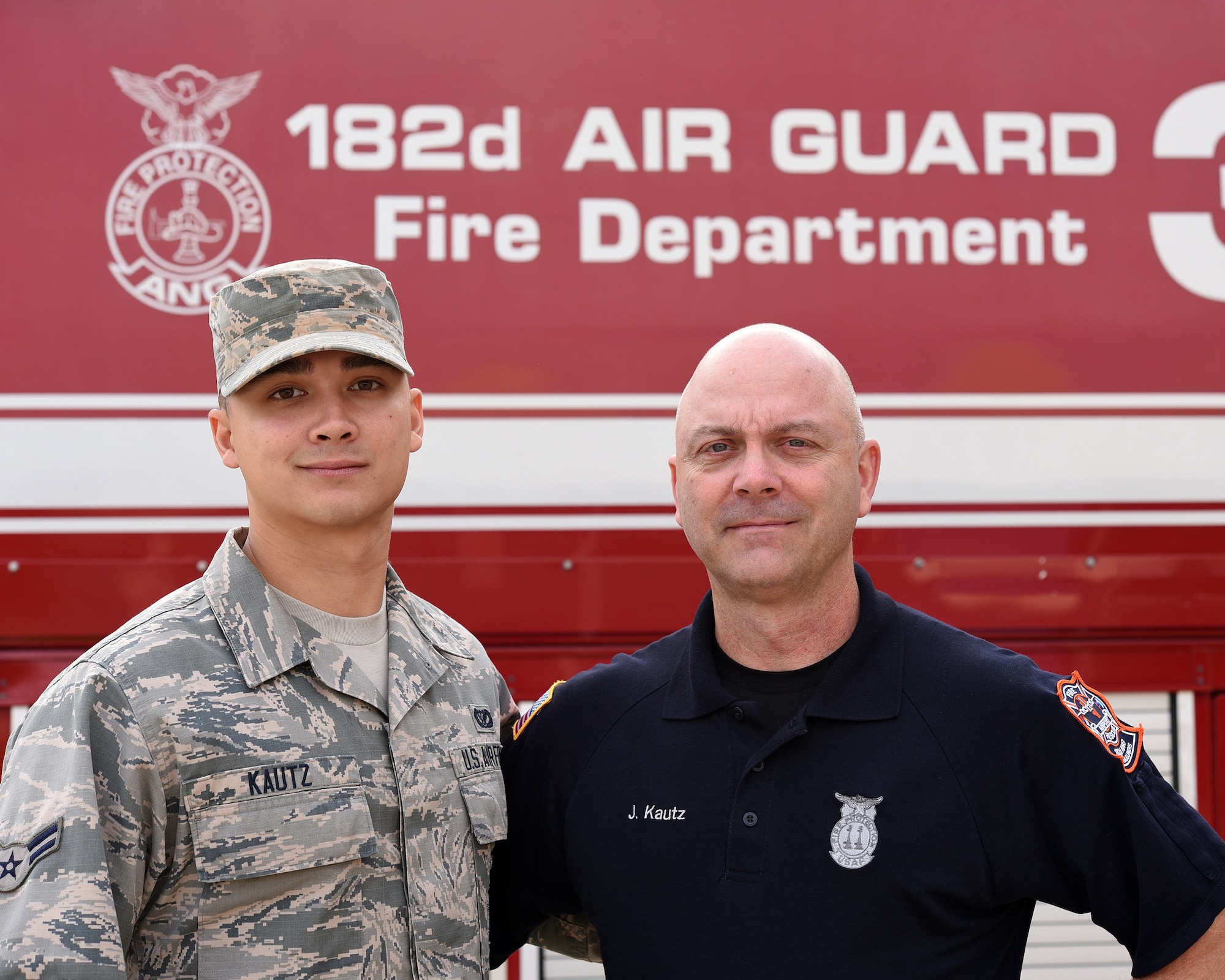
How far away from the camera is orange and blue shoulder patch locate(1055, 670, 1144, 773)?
4.38ft

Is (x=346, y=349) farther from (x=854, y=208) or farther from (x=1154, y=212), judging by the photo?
(x=1154, y=212)

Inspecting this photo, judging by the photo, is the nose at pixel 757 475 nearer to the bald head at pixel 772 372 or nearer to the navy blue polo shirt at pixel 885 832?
the bald head at pixel 772 372

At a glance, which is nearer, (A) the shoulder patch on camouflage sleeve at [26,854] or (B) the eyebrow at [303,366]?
(A) the shoulder patch on camouflage sleeve at [26,854]

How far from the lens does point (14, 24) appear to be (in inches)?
87.0

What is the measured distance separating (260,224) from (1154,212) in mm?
1932

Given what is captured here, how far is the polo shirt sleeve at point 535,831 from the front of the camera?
152 centimetres

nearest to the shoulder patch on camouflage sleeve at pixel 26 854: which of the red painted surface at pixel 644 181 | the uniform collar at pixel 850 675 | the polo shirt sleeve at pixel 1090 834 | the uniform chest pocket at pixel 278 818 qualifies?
the uniform chest pocket at pixel 278 818

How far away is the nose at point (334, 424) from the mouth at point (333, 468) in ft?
0.09

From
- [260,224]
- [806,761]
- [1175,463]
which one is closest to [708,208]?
[260,224]

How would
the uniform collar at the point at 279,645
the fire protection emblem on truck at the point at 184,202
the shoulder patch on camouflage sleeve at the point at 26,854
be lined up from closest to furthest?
the shoulder patch on camouflage sleeve at the point at 26,854, the uniform collar at the point at 279,645, the fire protection emblem on truck at the point at 184,202

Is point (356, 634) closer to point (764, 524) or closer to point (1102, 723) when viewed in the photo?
point (764, 524)

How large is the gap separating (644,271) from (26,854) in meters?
1.61

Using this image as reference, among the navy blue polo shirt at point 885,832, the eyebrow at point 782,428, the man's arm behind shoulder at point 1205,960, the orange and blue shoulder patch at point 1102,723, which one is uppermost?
the eyebrow at point 782,428

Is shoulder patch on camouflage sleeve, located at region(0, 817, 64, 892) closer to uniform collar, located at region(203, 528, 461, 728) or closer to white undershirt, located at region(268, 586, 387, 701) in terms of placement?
uniform collar, located at region(203, 528, 461, 728)
